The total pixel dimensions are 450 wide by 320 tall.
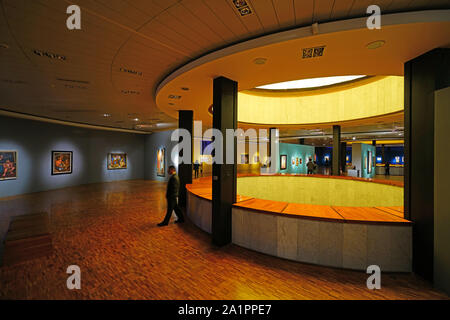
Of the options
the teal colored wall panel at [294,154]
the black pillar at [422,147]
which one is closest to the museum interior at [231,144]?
the black pillar at [422,147]

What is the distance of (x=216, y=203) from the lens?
454cm

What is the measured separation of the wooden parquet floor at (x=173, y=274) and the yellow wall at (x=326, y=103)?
641 cm

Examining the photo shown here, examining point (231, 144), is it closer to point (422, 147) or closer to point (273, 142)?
point (422, 147)

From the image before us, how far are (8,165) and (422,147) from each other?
15585 mm

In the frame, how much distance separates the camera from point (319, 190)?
8.99m

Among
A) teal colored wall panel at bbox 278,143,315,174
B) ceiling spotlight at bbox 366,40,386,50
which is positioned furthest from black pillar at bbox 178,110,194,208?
teal colored wall panel at bbox 278,143,315,174

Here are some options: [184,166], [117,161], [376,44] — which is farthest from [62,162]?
[376,44]

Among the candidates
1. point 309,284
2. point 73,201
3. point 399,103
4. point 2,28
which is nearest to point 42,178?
point 73,201

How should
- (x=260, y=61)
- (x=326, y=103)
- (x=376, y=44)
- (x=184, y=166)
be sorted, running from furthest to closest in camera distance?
(x=326, y=103)
(x=184, y=166)
(x=260, y=61)
(x=376, y=44)

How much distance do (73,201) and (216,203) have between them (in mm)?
8221

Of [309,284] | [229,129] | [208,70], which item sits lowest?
[309,284]

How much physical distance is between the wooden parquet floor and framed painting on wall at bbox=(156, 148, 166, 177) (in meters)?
10.6

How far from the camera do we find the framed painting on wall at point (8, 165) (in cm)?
949
